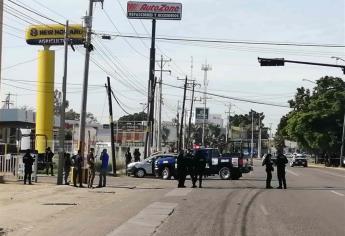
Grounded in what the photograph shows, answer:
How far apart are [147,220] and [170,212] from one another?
6.11 ft

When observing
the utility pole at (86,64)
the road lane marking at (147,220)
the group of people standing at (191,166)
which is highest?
the utility pole at (86,64)

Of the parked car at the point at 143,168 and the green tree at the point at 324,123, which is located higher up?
the green tree at the point at 324,123

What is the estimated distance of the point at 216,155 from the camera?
3562cm

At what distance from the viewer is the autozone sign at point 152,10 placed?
238 ft

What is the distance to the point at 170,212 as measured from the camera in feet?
54.4

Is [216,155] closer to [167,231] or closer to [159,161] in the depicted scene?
[159,161]

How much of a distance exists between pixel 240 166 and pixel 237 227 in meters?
22.1

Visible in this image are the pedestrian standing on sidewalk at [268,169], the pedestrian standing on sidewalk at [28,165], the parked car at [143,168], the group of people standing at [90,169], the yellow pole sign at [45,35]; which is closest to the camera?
the group of people standing at [90,169]

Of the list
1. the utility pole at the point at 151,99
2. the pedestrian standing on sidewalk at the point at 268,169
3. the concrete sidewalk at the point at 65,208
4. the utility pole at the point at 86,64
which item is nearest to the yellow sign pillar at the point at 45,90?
the utility pole at the point at 151,99

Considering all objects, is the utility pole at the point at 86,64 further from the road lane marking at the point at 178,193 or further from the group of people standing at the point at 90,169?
the road lane marking at the point at 178,193

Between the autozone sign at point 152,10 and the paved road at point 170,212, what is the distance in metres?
50.0

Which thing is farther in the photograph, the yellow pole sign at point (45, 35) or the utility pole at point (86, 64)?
the yellow pole sign at point (45, 35)

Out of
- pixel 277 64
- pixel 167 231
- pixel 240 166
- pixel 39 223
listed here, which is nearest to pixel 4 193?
pixel 39 223

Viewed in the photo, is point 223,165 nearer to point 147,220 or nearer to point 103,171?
point 103,171
